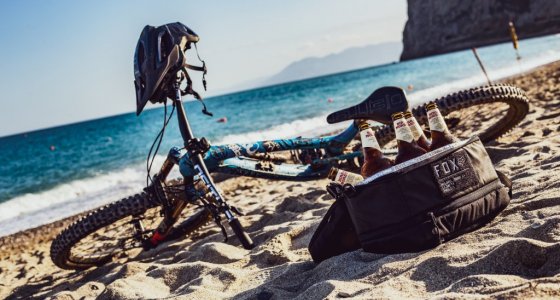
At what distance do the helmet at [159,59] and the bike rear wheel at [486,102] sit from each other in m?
2.41

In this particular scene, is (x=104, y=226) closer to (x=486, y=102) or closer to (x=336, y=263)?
(x=336, y=263)

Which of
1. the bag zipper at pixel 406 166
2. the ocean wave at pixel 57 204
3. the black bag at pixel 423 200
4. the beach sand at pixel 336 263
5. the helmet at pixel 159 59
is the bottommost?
the ocean wave at pixel 57 204

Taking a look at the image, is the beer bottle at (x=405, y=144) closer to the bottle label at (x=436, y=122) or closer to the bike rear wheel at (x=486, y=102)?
the bottle label at (x=436, y=122)

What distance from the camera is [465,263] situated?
2359mm

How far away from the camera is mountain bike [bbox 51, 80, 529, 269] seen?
3.89 m

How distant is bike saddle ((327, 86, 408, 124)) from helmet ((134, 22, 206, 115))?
1.59m

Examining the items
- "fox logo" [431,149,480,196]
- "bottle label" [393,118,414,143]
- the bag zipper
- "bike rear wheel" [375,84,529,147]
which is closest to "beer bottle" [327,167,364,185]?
the bag zipper

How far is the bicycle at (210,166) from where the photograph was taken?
387cm

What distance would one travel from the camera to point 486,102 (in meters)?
5.02

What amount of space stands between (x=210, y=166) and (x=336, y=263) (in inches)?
67.6

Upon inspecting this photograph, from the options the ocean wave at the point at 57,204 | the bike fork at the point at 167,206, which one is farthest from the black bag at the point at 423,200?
the ocean wave at the point at 57,204

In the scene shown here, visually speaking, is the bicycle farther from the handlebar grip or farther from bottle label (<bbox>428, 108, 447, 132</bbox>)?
bottle label (<bbox>428, 108, 447, 132</bbox>)

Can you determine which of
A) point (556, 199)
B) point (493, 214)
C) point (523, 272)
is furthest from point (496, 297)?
point (556, 199)

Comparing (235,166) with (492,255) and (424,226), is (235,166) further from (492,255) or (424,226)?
(492,255)
